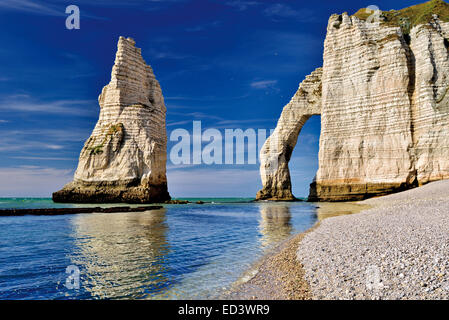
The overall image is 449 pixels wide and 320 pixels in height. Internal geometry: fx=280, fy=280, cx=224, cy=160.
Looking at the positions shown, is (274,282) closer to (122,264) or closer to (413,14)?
(122,264)

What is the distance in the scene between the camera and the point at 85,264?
7230mm

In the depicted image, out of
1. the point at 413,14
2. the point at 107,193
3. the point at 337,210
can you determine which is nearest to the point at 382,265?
the point at 337,210

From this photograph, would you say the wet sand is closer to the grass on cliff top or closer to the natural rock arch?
the natural rock arch

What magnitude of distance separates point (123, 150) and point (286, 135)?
1029 inches

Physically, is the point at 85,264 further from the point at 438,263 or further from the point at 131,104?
the point at 131,104

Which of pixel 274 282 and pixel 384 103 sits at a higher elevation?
pixel 384 103

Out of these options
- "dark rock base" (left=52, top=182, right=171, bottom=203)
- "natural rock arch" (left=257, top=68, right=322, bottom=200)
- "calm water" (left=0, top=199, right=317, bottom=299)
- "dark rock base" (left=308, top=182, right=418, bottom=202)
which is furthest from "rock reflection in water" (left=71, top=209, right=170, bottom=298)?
"natural rock arch" (left=257, top=68, right=322, bottom=200)

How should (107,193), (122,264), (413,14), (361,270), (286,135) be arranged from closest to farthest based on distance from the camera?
(361,270)
(122,264)
(413,14)
(107,193)
(286,135)

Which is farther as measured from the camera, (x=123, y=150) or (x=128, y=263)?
(x=123, y=150)

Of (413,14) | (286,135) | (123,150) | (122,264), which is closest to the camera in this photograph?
(122,264)

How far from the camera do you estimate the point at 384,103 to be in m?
33.3

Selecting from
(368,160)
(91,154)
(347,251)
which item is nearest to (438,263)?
(347,251)
